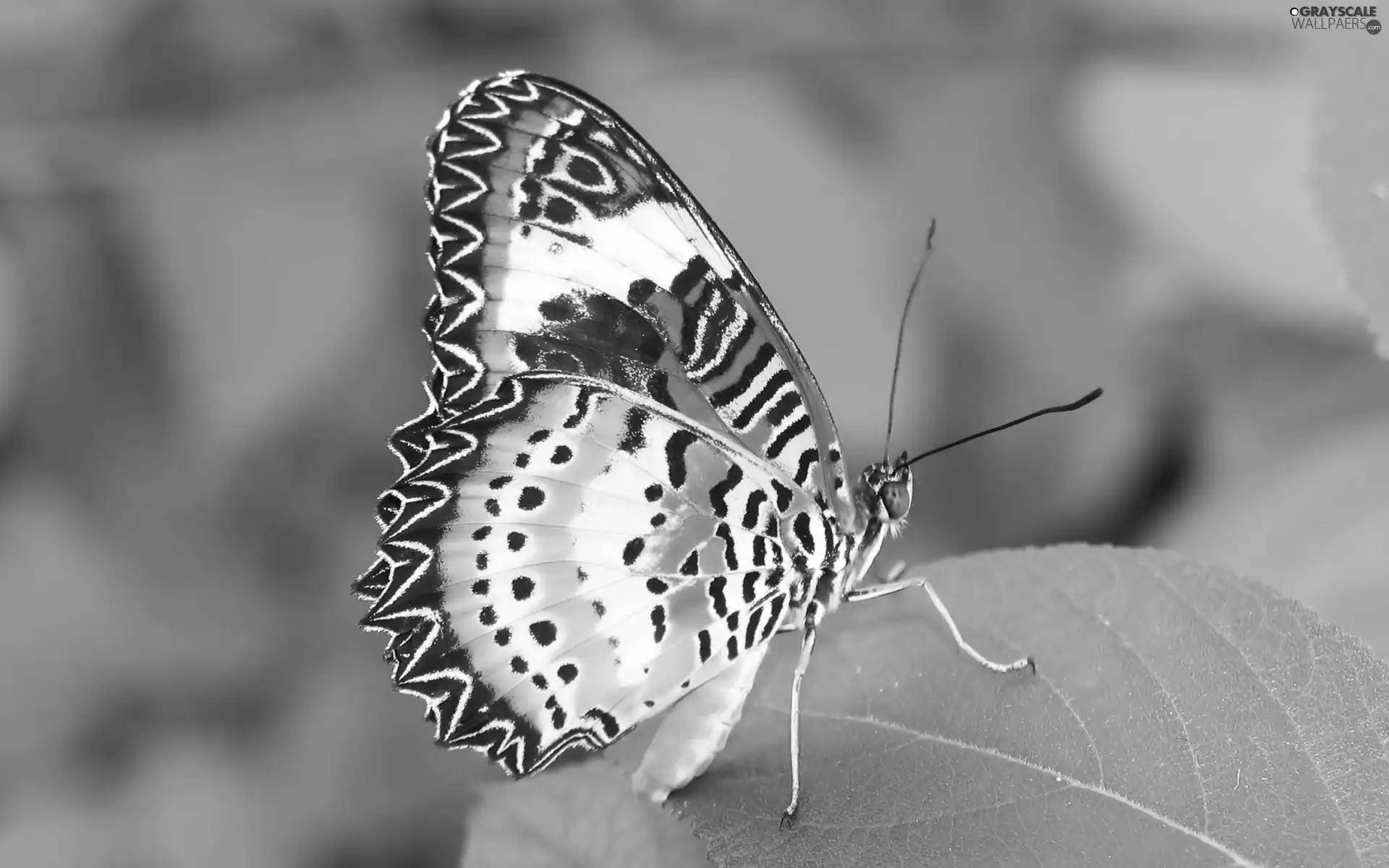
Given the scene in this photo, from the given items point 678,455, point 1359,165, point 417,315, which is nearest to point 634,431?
point 678,455

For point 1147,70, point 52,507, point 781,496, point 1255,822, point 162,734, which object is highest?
point 1147,70

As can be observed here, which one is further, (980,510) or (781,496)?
(980,510)

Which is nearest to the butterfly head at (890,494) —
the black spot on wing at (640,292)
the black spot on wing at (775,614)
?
the black spot on wing at (775,614)

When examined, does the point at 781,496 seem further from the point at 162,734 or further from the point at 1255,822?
the point at 162,734

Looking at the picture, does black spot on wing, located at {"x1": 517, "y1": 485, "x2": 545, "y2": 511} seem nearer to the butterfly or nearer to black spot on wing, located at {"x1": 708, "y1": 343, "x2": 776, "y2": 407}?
the butterfly

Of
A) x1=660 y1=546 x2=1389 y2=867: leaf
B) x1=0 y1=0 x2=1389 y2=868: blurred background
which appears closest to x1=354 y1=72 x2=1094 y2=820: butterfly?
x1=660 y1=546 x2=1389 y2=867: leaf

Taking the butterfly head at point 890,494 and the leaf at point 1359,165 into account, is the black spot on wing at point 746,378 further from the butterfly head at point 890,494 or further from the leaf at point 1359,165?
the leaf at point 1359,165

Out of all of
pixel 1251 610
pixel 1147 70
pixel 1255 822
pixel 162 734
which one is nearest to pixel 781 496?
pixel 1251 610
